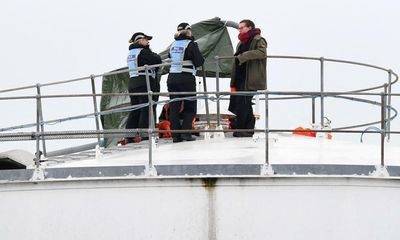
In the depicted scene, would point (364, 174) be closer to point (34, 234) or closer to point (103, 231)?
point (103, 231)

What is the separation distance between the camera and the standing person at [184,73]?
12922 millimetres

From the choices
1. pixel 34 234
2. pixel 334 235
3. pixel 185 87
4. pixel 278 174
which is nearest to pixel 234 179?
pixel 278 174

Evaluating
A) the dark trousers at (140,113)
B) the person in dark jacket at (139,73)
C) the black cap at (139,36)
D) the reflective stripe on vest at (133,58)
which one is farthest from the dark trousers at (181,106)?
the black cap at (139,36)

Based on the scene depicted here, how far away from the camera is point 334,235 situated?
33.5 feet

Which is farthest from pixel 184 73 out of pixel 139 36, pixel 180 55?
pixel 139 36

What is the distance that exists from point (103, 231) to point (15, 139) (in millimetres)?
1693

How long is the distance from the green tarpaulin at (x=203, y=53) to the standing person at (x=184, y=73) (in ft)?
8.28

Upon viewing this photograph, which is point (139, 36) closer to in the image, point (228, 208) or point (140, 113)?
point (140, 113)

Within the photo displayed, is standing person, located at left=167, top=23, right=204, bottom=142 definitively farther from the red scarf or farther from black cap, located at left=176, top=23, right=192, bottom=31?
the red scarf

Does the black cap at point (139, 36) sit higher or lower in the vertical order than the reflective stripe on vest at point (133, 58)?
higher

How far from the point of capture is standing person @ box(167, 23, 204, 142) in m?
12.9

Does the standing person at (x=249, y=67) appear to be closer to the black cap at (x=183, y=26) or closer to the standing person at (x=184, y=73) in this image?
the standing person at (x=184, y=73)

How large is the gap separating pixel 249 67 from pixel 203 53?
2.82 m

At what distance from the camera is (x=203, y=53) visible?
16.0 meters
